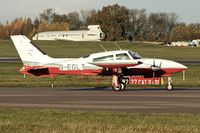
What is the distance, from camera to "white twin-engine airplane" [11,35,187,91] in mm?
29578

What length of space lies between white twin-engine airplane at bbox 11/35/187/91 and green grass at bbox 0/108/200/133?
40.7 ft

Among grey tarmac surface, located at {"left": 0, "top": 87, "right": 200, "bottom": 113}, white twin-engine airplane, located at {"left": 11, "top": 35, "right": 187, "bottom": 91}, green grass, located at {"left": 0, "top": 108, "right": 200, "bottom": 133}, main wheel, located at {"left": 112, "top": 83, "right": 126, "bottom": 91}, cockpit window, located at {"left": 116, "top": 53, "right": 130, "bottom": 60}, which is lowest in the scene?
main wheel, located at {"left": 112, "top": 83, "right": 126, "bottom": 91}

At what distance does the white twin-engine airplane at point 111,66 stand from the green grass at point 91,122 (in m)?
12.4

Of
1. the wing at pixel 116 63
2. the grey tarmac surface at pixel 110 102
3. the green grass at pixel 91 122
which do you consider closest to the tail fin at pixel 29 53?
the wing at pixel 116 63

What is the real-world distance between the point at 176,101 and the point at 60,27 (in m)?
159

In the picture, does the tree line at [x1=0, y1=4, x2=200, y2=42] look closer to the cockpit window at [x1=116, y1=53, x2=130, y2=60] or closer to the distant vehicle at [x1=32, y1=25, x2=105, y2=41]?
the distant vehicle at [x1=32, y1=25, x2=105, y2=41]

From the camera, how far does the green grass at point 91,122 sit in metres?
12.9

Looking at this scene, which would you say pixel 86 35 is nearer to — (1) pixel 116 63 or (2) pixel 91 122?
(1) pixel 116 63

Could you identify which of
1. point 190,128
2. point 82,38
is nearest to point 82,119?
point 190,128

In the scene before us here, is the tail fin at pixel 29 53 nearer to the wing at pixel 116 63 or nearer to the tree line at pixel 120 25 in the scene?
the wing at pixel 116 63

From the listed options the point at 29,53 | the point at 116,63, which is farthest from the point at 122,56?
the point at 29,53

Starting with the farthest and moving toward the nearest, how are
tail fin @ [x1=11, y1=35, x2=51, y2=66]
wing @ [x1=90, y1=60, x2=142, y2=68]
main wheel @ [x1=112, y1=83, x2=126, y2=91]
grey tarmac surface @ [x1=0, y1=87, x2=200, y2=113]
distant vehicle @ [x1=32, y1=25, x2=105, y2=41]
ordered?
distant vehicle @ [x1=32, y1=25, x2=105, y2=41], tail fin @ [x1=11, y1=35, x2=51, y2=66], main wheel @ [x1=112, y1=83, x2=126, y2=91], wing @ [x1=90, y1=60, x2=142, y2=68], grey tarmac surface @ [x1=0, y1=87, x2=200, y2=113]

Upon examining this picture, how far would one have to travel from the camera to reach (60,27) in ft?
590

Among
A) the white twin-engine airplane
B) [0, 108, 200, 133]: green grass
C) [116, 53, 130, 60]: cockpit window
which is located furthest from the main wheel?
[0, 108, 200, 133]: green grass
